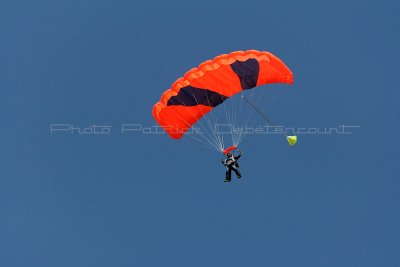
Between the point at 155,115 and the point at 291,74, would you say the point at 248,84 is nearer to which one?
the point at 291,74

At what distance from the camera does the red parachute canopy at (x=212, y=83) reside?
106ft

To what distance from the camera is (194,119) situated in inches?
1334

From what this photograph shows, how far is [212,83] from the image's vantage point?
107ft

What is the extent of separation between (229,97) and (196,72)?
6.50 ft

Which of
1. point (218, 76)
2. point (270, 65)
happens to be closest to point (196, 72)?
point (218, 76)

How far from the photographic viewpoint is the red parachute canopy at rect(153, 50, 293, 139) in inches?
1276

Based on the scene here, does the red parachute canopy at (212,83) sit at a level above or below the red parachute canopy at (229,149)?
above

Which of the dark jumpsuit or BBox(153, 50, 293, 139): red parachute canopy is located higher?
BBox(153, 50, 293, 139): red parachute canopy

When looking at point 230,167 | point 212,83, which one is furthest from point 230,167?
point 212,83

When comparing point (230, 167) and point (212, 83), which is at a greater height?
point (212, 83)

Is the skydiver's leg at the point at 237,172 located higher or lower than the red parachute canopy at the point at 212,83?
lower

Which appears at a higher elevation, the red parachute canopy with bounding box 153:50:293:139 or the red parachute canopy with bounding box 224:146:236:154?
the red parachute canopy with bounding box 153:50:293:139

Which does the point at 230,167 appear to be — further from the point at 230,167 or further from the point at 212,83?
the point at 212,83

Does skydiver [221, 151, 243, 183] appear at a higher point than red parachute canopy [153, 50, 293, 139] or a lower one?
lower
